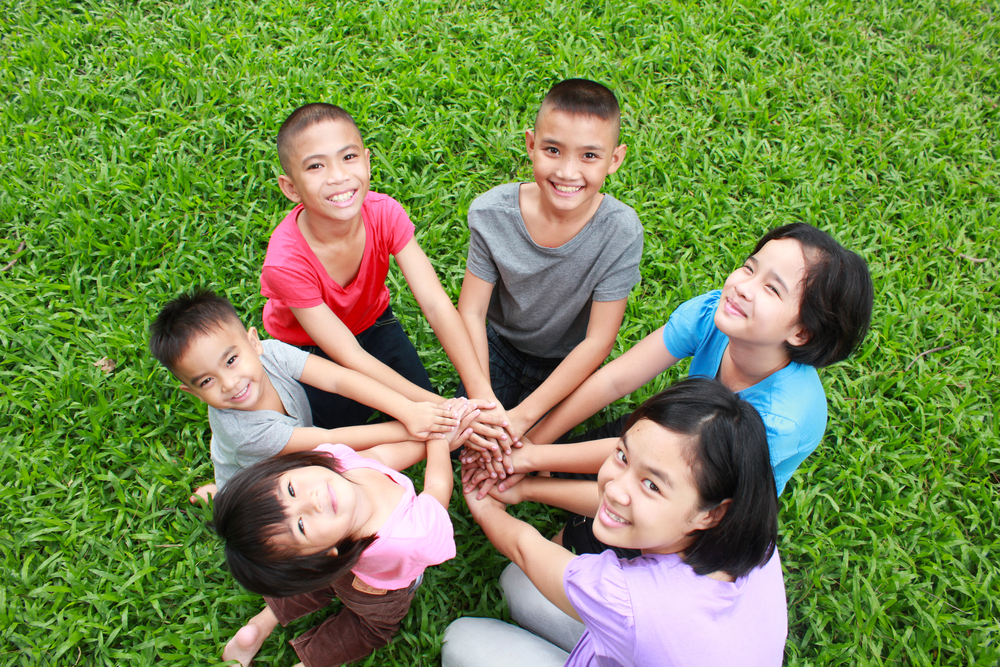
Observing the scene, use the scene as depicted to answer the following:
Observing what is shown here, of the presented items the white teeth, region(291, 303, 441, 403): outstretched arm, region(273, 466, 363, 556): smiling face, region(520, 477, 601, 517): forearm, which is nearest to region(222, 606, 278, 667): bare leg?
region(273, 466, 363, 556): smiling face

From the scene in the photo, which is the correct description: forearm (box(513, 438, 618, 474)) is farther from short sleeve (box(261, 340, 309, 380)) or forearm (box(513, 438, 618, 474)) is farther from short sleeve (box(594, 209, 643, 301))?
short sleeve (box(261, 340, 309, 380))

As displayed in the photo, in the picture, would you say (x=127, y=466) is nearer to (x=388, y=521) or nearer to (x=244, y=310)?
(x=244, y=310)

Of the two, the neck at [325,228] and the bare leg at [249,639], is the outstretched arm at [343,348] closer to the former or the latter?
the neck at [325,228]

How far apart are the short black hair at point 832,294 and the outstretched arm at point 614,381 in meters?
0.59

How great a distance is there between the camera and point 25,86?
3.59 m

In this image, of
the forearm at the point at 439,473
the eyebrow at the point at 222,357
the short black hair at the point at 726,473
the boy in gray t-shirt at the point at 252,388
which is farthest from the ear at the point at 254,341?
the short black hair at the point at 726,473

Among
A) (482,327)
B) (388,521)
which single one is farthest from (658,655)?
(482,327)

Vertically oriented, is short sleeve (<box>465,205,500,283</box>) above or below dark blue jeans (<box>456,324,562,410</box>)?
above

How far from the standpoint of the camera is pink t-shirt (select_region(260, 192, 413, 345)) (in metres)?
2.25

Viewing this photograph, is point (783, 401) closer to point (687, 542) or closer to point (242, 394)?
point (687, 542)

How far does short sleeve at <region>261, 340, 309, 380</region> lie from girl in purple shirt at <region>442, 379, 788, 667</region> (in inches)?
48.9

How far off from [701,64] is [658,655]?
12.0ft

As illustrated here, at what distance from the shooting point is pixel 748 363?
2.01m

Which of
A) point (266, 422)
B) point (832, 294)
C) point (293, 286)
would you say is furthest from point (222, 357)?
point (832, 294)
